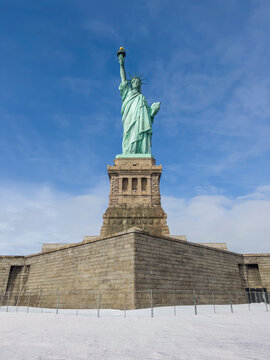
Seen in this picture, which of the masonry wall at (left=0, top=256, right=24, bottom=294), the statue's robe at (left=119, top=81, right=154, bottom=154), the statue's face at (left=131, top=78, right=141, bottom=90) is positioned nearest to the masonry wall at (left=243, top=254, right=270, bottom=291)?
the statue's robe at (left=119, top=81, right=154, bottom=154)

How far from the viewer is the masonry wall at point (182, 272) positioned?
1644 cm

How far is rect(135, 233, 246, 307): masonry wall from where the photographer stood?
53.9 ft

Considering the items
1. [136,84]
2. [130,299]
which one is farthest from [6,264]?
[136,84]

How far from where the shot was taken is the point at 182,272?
19.1 metres

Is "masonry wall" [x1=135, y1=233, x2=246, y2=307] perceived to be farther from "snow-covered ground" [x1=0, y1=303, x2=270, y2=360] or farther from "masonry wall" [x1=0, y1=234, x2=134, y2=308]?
"snow-covered ground" [x1=0, y1=303, x2=270, y2=360]

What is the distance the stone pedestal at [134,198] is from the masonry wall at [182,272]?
611 centimetres

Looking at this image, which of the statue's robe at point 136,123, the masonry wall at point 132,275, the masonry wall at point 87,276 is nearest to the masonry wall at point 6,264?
the masonry wall at point 132,275

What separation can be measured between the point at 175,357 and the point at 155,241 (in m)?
13.1

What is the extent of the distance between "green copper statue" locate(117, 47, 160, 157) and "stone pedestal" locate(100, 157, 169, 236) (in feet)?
9.75

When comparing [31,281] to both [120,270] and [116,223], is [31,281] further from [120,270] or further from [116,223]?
[120,270]

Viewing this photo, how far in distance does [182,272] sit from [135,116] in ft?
89.3

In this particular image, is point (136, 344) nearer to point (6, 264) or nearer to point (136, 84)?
point (6, 264)

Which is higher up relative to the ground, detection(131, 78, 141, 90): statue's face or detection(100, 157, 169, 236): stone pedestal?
detection(131, 78, 141, 90): statue's face

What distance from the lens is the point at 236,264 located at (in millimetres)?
24984
